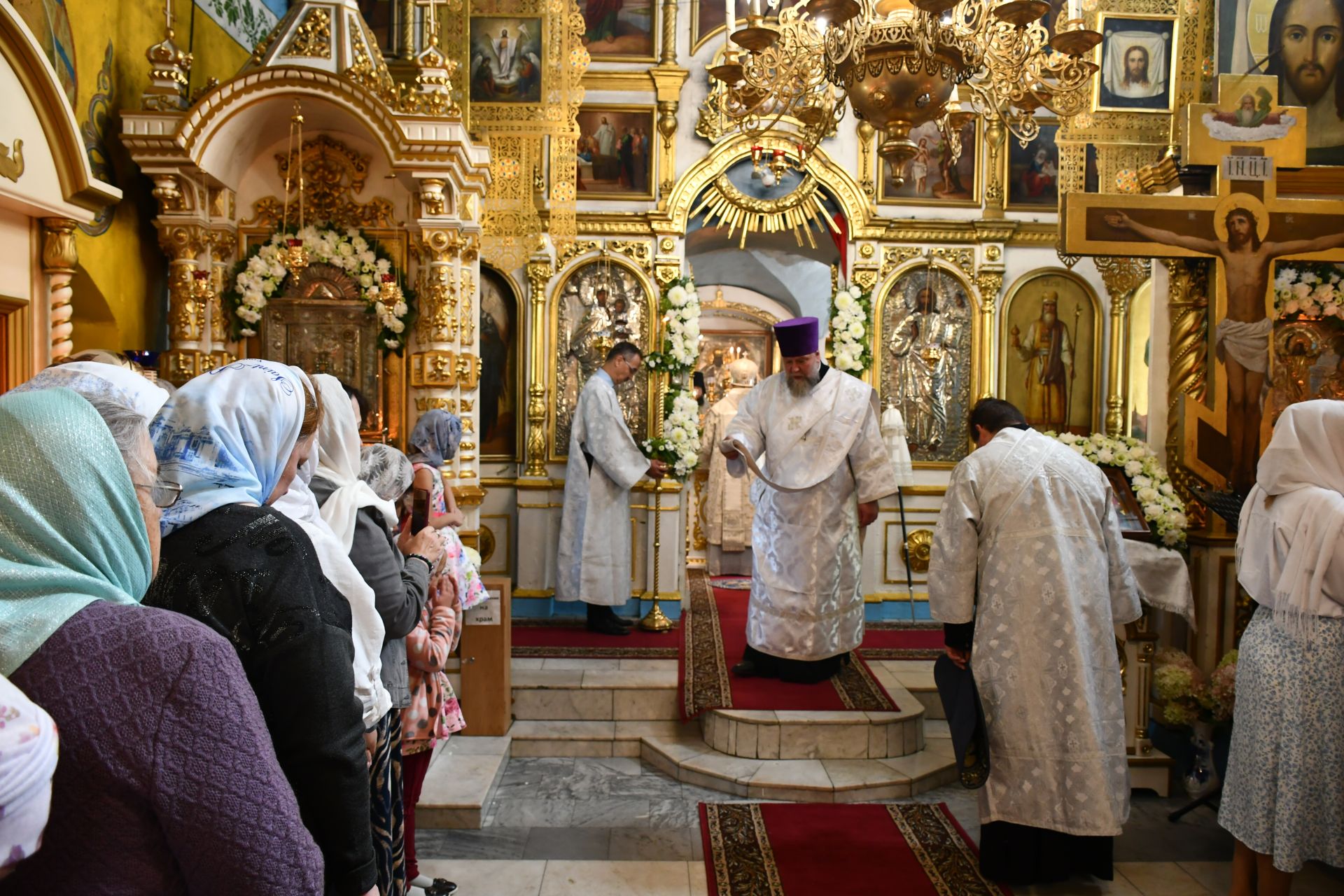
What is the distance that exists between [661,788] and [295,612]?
4111mm

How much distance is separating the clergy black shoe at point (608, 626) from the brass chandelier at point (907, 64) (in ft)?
14.0

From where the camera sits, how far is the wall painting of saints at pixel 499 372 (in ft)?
29.8


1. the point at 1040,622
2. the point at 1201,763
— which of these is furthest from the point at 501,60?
the point at 1201,763

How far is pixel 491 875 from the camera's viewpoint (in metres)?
4.11

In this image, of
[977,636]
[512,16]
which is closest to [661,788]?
[977,636]

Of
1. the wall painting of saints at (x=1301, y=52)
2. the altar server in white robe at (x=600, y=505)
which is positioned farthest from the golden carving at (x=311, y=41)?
the wall painting of saints at (x=1301, y=52)

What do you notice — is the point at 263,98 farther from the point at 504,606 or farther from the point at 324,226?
the point at 504,606

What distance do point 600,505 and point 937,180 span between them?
15.3ft

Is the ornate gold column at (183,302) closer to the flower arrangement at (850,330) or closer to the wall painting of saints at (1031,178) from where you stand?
the flower arrangement at (850,330)

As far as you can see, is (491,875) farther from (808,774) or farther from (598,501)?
(598,501)

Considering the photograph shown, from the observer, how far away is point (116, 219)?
5355 millimetres

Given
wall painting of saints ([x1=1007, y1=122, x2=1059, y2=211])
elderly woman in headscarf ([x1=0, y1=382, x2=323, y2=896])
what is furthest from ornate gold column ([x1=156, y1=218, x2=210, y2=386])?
wall painting of saints ([x1=1007, y1=122, x2=1059, y2=211])

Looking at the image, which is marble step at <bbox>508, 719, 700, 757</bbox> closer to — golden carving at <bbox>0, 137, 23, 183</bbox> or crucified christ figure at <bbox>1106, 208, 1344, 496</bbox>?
crucified christ figure at <bbox>1106, 208, 1344, 496</bbox>

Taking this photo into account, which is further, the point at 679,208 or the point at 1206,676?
the point at 679,208
